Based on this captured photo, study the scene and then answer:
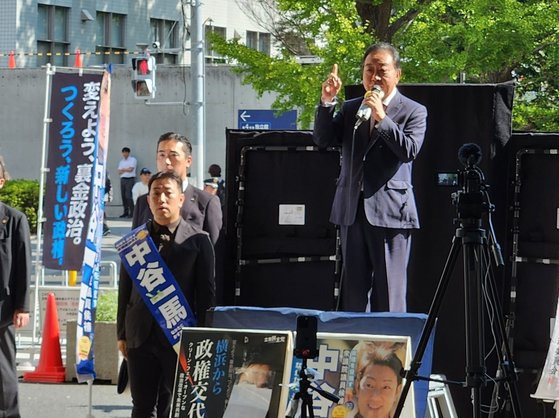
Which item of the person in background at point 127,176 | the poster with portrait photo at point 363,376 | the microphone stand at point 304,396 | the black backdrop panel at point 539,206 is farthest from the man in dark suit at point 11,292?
the person in background at point 127,176

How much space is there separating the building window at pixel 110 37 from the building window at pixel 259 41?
18.3 ft

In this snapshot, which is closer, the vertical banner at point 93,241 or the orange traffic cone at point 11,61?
the vertical banner at point 93,241

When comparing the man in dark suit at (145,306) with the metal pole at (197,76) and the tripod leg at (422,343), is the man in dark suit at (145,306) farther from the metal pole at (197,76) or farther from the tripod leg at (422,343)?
the metal pole at (197,76)

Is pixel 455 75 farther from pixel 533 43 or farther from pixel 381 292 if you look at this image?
pixel 381 292

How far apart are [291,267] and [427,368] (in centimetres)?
196

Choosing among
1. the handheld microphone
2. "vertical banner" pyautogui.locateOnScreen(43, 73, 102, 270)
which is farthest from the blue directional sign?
the handheld microphone

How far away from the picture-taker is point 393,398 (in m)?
5.12

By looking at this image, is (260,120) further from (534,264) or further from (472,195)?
(472,195)

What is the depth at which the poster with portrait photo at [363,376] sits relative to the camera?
512cm

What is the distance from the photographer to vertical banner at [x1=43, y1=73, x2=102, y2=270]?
33.3 feet

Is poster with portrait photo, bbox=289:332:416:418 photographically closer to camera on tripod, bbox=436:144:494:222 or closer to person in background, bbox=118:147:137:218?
camera on tripod, bbox=436:144:494:222

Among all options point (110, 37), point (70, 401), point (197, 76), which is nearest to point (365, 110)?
point (70, 401)

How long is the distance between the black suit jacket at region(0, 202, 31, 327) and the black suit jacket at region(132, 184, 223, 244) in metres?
0.93

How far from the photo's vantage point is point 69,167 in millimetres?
10180
